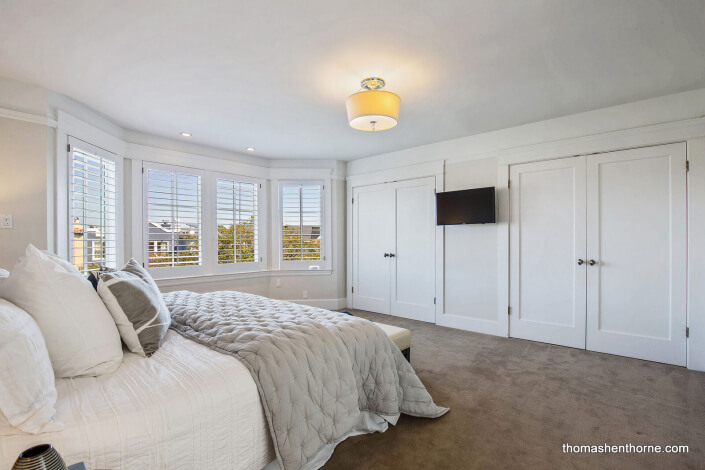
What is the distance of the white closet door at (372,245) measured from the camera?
5.08 m

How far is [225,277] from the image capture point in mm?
4715

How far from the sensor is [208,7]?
6.13ft

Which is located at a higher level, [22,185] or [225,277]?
[22,185]

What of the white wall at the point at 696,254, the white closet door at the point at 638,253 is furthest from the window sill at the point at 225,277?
the white wall at the point at 696,254

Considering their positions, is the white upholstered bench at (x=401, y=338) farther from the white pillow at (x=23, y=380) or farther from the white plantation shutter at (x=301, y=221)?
the white plantation shutter at (x=301, y=221)

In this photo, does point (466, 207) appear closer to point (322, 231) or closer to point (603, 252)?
point (603, 252)

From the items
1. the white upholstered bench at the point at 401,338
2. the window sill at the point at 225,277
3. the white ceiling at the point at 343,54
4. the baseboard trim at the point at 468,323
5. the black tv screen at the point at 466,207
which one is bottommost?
the baseboard trim at the point at 468,323

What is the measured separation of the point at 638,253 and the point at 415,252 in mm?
2424

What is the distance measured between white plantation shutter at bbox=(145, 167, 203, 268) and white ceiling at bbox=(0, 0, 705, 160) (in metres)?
0.86

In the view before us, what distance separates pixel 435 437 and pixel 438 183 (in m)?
3.24

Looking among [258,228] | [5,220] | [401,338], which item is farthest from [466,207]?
[5,220]

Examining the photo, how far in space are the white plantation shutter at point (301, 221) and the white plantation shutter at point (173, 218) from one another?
50.3 inches

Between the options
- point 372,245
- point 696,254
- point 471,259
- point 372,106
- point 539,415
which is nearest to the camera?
point 539,415

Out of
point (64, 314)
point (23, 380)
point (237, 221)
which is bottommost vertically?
point (23, 380)
